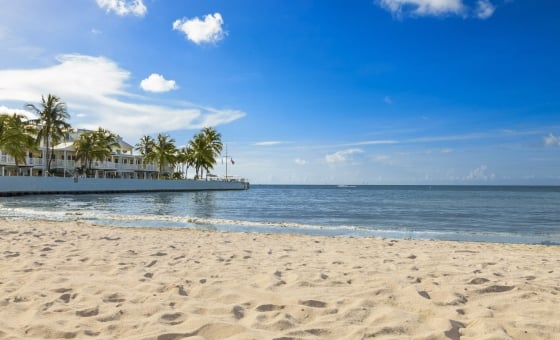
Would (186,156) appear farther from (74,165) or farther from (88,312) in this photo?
(88,312)

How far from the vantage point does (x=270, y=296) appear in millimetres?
4328

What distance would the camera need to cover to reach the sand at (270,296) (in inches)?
131

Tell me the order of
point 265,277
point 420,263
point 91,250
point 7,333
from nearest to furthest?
point 7,333, point 265,277, point 420,263, point 91,250

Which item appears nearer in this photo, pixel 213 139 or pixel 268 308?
pixel 268 308

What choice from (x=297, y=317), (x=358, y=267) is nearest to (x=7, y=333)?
(x=297, y=317)

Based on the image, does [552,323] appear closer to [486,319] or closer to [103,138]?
[486,319]

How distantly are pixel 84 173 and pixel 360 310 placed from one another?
63221 mm

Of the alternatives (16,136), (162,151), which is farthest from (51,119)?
(162,151)

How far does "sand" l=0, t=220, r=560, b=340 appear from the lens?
3.34 metres

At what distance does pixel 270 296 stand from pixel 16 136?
49.9m

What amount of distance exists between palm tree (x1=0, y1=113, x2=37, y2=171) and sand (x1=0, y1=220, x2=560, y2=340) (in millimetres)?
44102

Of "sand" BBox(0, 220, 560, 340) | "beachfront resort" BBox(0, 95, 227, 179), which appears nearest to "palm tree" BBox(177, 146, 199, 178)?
"beachfront resort" BBox(0, 95, 227, 179)

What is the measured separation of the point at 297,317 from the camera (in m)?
3.67

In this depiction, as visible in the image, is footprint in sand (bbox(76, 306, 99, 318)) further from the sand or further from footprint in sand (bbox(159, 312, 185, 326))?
footprint in sand (bbox(159, 312, 185, 326))
